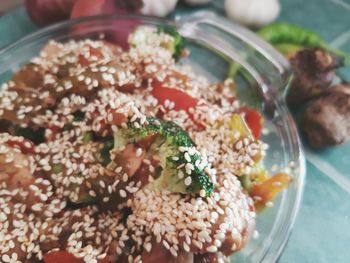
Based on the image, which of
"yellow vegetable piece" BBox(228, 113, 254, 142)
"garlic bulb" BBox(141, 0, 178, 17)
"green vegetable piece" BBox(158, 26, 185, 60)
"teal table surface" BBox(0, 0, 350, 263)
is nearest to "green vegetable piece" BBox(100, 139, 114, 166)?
"yellow vegetable piece" BBox(228, 113, 254, 142)

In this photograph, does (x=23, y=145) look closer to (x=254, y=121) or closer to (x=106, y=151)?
(x=106, y=151)

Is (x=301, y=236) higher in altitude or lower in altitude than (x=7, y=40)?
lower

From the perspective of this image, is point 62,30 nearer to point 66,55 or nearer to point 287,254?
point 66,55

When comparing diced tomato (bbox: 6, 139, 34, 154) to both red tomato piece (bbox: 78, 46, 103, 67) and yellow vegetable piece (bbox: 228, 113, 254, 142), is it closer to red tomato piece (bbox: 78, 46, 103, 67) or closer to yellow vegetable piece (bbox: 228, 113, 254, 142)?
red tomato piece (bbox: 78, 46, 103, 67)

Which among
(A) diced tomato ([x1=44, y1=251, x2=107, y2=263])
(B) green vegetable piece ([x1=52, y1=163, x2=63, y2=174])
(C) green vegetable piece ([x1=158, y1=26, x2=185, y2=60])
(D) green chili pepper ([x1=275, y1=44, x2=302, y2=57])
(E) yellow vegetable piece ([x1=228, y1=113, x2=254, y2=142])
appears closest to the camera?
(A) diced tomato ([x1=44, y1=251, x2=107, y2=263])

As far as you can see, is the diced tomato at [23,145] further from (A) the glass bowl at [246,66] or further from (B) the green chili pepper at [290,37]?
(B) the green chili pepper at [290,37]

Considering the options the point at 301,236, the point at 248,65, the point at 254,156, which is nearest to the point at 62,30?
the point at 248,65

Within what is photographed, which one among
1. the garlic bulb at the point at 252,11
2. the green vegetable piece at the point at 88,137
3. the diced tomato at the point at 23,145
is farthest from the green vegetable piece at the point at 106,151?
the garlic bulb at the point at 252,11
